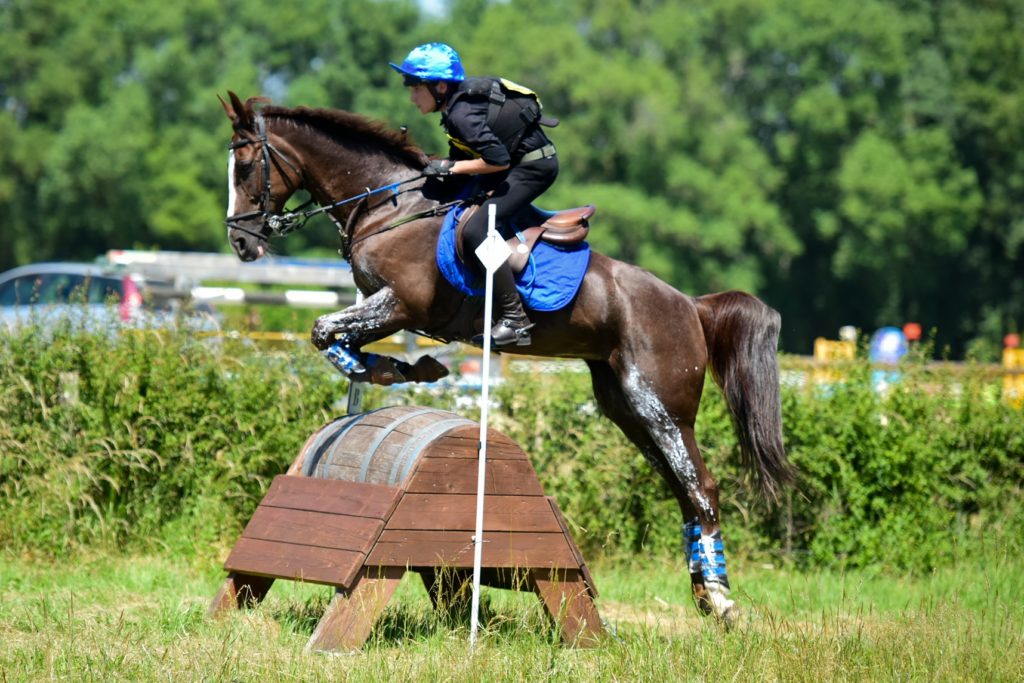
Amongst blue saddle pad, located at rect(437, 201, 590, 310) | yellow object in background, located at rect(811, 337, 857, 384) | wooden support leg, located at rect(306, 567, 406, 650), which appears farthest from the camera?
yellow object in background, located at rect(811, 337, 857, 384)

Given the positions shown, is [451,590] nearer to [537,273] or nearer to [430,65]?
[537,273]

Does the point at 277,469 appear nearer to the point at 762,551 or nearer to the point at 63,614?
the point at 63,614

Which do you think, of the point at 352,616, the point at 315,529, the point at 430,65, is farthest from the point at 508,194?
the point at 352,616

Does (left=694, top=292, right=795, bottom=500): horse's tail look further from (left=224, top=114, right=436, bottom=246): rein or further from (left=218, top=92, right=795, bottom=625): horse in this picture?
(left=224, top=114, right=436, bottom=246): rein

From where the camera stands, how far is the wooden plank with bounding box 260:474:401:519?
5.62m

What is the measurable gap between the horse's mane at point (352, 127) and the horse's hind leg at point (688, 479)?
1.69 m

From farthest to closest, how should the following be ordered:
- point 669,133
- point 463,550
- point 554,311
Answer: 1. point 669,133
2. point 554,311
3. point 463,550

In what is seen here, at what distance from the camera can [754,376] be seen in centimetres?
723

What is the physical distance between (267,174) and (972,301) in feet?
132

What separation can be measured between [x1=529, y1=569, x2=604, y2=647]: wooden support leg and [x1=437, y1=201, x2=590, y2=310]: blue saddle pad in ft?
4.95

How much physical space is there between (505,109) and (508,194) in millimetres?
446

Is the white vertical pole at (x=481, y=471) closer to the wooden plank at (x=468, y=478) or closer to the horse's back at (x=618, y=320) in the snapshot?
the wooden plank at (x=468, y=478)

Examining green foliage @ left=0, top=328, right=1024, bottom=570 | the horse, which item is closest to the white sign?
the horse

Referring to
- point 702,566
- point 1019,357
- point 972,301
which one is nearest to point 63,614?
point 702,566
